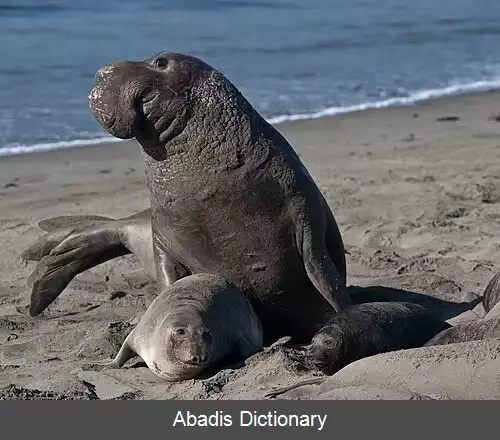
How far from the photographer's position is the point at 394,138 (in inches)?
416

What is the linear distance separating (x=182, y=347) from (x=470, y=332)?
3.84 feet

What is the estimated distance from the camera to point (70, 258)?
5.87 meters

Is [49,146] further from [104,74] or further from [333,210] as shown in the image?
[104,74]

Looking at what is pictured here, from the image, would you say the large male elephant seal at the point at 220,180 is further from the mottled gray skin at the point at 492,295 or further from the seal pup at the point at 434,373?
the seal pup at the point at 434,373

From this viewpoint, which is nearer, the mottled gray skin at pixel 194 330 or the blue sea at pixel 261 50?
the mottled gray skin at pixel 194 330

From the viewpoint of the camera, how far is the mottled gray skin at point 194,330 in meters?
4.38

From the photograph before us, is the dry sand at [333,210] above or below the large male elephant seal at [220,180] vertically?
below

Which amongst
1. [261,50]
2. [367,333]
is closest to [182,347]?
[367,333]

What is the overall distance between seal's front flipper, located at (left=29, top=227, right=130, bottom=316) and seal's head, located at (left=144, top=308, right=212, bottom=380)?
1.38 m

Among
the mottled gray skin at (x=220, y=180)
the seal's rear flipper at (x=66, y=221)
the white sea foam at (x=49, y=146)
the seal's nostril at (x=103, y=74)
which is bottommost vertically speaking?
the white sea foam at (x=49, y=146)

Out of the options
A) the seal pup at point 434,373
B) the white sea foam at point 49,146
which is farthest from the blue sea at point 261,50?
the seal pup at point 434,373

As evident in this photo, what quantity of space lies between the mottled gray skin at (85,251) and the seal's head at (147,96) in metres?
0.99

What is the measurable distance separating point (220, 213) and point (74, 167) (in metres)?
4.58

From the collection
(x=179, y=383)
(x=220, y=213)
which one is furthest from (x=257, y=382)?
(x=220, y=213)
